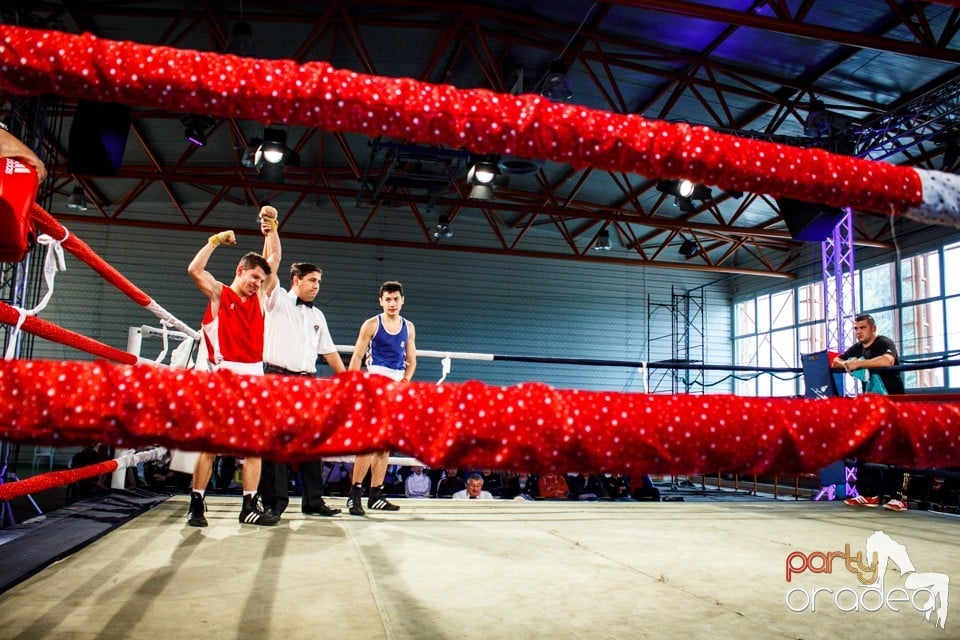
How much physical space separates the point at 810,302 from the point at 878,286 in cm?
134

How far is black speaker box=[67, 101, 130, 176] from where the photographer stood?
1183mm

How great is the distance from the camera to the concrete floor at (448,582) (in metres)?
1.42

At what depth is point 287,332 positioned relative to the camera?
127 inches

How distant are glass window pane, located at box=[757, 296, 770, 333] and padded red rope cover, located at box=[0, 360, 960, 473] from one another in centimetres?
1434

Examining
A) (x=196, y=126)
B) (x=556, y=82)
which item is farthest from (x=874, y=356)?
(x=196, y=126)

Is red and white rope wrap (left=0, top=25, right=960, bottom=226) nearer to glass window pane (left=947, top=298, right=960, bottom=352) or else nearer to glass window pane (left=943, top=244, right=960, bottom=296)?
glass window pane (left=947, top=298, right=960, bottom=352)

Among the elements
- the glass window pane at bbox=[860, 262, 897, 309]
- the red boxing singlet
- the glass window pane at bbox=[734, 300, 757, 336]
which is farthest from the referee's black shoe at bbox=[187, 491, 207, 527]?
the glass window pane at bbox=[734, 300, 757, 336]

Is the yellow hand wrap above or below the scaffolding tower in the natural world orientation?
below

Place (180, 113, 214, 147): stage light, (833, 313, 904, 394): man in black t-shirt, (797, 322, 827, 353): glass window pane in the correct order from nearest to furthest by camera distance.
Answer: (833, 313, 904, 394): man in black t-shirt, (180, 113, 214, 147): stage light, (797, 322, 827, 353): glass window pane

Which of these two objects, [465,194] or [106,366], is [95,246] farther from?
[106,366]

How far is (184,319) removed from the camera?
12.1 meters

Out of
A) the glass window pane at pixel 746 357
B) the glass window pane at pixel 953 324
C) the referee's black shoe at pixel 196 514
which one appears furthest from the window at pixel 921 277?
the referee's black shoe at pixel 196 514

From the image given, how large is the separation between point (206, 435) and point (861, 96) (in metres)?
9.71

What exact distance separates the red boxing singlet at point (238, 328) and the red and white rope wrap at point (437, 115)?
188 centimetres
